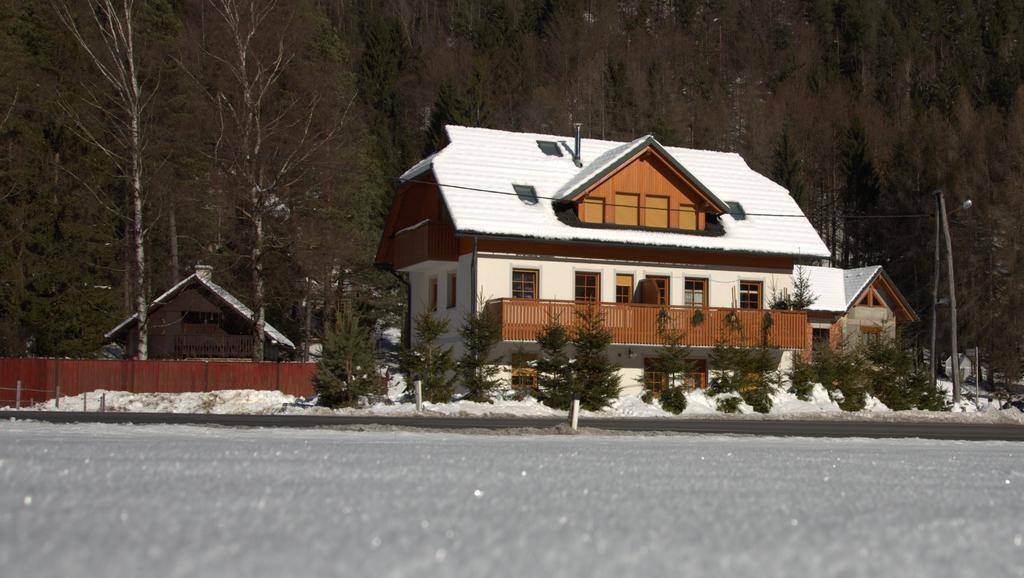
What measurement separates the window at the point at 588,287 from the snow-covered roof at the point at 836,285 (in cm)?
1269

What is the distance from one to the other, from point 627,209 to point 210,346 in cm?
2116

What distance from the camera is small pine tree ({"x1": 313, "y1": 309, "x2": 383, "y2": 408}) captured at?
28.8 m

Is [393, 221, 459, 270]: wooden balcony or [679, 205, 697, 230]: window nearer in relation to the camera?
[393, 221, 459, 270]: wooden balcony

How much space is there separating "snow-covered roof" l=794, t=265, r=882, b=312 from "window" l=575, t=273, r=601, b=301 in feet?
41.6

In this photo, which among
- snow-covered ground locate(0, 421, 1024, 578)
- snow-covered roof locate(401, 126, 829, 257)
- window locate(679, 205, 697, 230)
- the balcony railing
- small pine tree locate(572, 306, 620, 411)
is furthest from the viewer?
the balcony railing

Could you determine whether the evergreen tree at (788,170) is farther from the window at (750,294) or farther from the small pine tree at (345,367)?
the small pine tree at (345,367)

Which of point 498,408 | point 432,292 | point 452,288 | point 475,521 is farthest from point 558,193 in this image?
point 475,521

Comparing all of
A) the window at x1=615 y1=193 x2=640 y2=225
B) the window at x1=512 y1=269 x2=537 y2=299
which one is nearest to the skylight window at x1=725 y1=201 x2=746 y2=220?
the window at x1=615 y1=193 x2=640 y2=225

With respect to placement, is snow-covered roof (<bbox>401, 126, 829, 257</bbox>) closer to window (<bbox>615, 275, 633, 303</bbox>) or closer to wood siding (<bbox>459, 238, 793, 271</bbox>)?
wood siding (<bbox>459, 238, 793, 271</bbox>)

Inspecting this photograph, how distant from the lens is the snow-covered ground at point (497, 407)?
92.5 feet

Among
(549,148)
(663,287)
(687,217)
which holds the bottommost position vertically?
(663,287)

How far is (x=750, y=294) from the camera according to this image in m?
39.8

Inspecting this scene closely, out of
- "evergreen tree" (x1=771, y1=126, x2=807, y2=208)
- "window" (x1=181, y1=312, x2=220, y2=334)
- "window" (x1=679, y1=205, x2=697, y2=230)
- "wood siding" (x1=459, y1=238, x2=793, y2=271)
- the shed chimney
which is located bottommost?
"window" (x1=181, y1=312, x2=220, y2=334)

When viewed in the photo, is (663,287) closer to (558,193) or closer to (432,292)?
(558,193)
